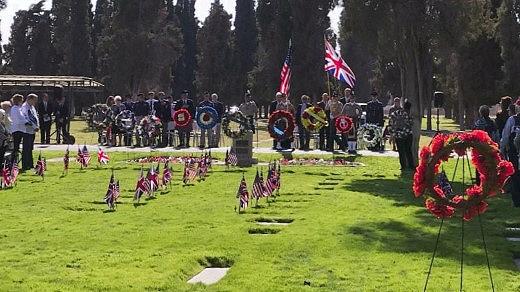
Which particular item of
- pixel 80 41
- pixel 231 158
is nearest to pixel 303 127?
pixel 231 158

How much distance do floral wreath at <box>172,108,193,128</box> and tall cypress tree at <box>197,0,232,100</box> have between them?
1660 inches

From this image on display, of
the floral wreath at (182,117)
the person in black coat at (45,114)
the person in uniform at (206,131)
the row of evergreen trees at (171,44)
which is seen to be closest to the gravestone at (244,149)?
the person in uniform at (206,131)

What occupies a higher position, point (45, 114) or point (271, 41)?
point (271, 41)

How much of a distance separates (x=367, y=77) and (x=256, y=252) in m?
85.6

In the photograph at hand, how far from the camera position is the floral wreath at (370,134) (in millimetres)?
26203

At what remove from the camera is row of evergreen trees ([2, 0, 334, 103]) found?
188 ft

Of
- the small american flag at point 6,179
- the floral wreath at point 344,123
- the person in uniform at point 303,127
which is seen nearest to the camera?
the small american flag at point 6,179

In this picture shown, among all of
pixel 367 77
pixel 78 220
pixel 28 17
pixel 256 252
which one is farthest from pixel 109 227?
pixel 367 77

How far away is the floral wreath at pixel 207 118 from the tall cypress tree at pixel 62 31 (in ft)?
166

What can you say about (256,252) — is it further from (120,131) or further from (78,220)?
(120,131)

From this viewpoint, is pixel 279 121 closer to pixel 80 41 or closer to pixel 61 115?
pixel 61 115

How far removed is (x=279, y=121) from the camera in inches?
987

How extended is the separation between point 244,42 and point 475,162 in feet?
223

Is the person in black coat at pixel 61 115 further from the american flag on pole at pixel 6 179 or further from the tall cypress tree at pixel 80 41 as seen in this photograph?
the tall cypress tree at pixel 80 41
